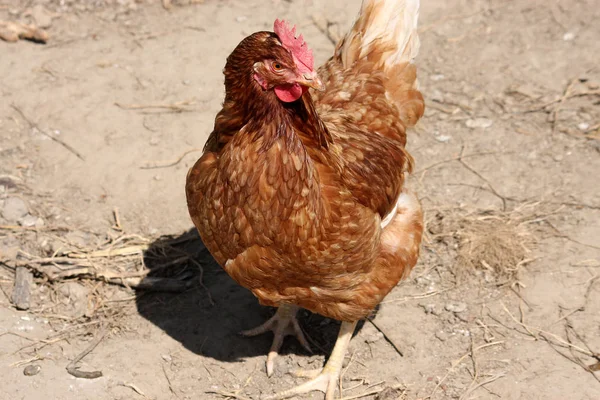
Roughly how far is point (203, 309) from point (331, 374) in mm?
923

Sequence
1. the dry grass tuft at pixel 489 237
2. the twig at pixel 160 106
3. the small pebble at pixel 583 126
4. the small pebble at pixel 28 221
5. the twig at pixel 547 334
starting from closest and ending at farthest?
1. the twig at pixel 547 334
2. the dry grass tuft at pixel 489 237
3. the small pebble at pixel 28 221
4. the small pebble at pixel 583 126
5. the twig at pixel 160 106

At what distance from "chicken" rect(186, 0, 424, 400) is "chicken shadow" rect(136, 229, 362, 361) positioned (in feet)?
0.62

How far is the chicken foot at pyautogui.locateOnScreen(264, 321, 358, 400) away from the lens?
3.67 m

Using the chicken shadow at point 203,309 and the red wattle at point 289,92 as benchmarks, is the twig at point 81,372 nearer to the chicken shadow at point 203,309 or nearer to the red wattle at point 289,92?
the chicken shadow at point 203,309

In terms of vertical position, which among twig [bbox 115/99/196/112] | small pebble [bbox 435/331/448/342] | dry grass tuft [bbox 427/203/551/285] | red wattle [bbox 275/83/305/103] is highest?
red wattle [bbox 275/83/305/103]

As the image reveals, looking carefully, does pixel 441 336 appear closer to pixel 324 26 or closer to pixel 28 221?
pixel 28 221

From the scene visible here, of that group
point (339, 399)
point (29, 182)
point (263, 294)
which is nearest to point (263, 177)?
point (263, 294)

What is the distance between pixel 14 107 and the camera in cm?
533

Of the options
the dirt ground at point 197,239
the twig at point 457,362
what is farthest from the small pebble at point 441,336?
the twig at point 457,362

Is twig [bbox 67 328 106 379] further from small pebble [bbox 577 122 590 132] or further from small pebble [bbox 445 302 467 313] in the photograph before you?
small pebble [bbox 577 122 590 132]

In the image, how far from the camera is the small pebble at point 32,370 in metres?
3.55

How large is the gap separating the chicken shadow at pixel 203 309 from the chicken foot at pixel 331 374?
0.73 feet

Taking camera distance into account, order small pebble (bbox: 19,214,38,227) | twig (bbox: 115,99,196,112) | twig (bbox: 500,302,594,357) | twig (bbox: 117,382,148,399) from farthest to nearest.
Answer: twig (bbox: 115,99,196,112) → small pebble (bbox: 19,214,38,227) → twig (bbox: 500,302,594,357) → twig (bbox: 117,382,148,399)

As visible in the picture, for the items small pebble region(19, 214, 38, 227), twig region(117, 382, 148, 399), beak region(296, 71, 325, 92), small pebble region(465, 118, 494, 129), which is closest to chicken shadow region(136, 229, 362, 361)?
twig region(117, 382, 148, 399)
